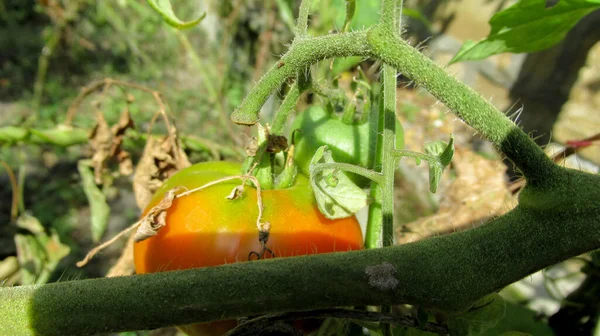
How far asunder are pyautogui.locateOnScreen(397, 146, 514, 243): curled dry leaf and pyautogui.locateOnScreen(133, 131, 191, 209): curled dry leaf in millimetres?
445

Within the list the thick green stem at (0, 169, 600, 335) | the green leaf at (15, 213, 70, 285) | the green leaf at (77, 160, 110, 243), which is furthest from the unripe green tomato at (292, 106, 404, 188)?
the green leaf at (15, 213, 70, 285)

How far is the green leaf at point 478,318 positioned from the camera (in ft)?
1.83

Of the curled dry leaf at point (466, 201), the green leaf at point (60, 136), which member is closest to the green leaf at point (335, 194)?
the curled dry leaf at point (466, 201)

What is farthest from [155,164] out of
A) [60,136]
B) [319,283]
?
[319,283]

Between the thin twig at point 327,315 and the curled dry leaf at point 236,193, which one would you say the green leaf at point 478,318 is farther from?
the curled dry leaf at point 236,193

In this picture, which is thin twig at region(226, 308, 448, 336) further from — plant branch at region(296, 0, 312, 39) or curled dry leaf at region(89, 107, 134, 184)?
curled dry leaf at region(89, 107, 134, 184)

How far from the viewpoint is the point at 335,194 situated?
62 cm

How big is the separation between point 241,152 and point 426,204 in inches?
63.9

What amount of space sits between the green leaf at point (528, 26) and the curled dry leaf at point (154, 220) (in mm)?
498

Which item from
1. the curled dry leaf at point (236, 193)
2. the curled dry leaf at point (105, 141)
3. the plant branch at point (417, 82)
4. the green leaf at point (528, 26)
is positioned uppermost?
the green leaf at point (528, 26)

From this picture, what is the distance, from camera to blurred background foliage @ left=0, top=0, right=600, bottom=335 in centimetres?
207

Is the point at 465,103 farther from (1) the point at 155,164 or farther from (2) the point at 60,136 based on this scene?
(2) the point at 60,136

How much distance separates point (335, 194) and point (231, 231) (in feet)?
0.46

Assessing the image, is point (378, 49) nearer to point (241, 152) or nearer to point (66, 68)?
point (241, 152)
